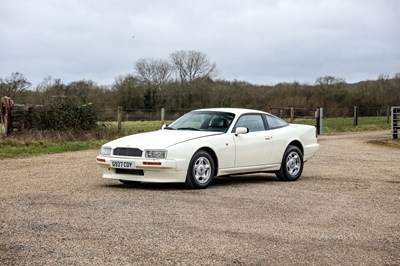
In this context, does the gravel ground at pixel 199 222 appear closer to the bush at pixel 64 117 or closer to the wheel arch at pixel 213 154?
the wheel arch at pixel 213 154

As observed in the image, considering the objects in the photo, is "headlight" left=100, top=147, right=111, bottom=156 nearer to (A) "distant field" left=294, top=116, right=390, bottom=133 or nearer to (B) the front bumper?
(B) the front bumper

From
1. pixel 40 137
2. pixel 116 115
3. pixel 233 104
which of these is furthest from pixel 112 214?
pixel 233 104

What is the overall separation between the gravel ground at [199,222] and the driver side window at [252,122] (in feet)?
3.38

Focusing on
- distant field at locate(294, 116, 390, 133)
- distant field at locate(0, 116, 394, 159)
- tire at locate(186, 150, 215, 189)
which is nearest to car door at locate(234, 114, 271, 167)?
tire at locate(186, 150, 215, 189)

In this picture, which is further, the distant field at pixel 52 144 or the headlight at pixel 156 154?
the distant field at pixel 52 144

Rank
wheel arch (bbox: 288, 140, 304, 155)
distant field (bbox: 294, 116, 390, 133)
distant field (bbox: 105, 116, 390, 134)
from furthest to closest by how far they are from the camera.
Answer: distant field (bbox: 294, 116, 390, 133) < distant field (bbox: 105, 116, 390, 134) < wheel arch (bbox: 288, 140, 304, 155)

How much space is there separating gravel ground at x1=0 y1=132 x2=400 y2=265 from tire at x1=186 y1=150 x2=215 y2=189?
0.60ft

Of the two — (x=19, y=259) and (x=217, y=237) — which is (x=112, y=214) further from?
(x=19, y=259)

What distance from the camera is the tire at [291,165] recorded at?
11.6m

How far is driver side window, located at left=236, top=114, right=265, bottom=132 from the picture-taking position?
36.6 ft

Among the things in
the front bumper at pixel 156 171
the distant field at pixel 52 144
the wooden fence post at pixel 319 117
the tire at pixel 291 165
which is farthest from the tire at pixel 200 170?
the wooden fence post at pixel 319 117

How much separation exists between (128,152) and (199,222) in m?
3.12

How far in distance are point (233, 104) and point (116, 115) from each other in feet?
98.5

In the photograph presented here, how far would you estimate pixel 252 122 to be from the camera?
37.4 feet
